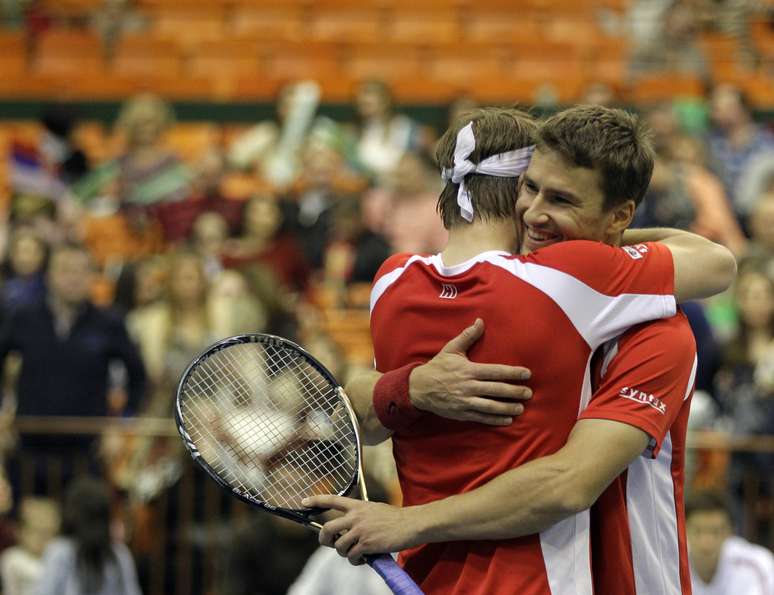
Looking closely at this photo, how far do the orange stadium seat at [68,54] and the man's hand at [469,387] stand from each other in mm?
11741

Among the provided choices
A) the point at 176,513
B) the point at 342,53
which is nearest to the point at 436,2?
the point at 342,53

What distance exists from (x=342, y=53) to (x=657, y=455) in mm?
11125

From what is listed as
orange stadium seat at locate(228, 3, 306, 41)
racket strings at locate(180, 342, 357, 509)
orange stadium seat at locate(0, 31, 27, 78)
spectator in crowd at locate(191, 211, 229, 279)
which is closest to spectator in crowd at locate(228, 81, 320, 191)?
spectator in crowd at locate(191, 211, 229, 279)

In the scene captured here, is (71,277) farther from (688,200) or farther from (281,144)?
(281,144)

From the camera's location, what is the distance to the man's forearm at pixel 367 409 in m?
3.54

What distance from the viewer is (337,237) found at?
33.8 ft

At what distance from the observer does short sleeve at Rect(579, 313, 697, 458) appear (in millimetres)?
3227

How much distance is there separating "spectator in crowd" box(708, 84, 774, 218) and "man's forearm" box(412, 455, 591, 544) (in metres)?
7.94

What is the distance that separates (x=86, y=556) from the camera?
7.18 metres

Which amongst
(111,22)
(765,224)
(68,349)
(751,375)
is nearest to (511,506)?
(751,375)

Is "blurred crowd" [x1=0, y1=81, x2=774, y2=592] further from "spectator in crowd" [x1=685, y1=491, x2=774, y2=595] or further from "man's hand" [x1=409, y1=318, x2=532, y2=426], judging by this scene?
"man's hand" [x1=409, y1=318, x2=532, y2=426]

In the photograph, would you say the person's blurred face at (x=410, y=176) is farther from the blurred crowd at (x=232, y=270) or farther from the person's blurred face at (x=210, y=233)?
the person's blurred face at (x=210, y=233)

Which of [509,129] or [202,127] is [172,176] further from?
[509,129]

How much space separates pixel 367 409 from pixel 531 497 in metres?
0.52
